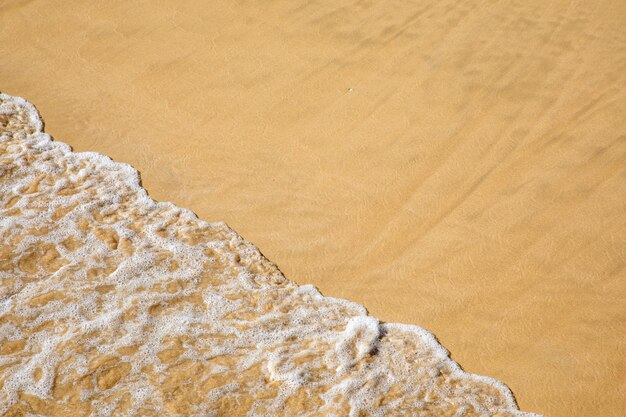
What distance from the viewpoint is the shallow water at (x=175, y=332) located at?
2816 millimetres

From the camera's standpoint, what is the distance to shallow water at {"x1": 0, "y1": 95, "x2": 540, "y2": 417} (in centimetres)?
282

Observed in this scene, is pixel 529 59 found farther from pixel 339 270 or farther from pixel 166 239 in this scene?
pixel 166 239

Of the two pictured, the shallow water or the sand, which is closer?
the shallow water

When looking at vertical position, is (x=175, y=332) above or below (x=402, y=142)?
below

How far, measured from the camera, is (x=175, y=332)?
313 cm

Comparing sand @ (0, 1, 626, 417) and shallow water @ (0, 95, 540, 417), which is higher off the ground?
sand @ (0, 1, 626, 417)

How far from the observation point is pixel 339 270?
3.41m

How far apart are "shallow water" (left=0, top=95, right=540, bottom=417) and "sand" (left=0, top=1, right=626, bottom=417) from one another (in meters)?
0.16

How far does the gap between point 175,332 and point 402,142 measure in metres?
1.85

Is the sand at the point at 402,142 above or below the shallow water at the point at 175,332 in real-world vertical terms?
above

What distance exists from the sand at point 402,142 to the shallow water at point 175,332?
6.2 inches

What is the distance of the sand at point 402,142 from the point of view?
3.18 metres

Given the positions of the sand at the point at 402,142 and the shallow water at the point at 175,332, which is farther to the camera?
the sand at the point at 402,142

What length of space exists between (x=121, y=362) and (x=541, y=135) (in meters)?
2.78
